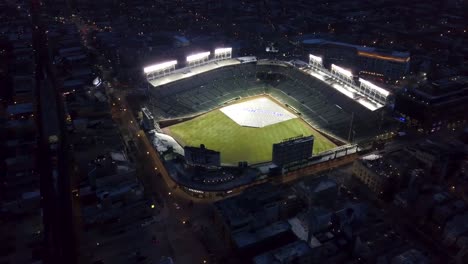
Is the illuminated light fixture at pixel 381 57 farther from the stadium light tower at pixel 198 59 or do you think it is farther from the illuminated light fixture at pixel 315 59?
the stadium light tower at pixel 198 59

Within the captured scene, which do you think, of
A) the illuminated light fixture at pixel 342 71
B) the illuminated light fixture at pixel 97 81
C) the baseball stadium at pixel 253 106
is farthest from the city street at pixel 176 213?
the illuminated light fixture at pixel 342 71

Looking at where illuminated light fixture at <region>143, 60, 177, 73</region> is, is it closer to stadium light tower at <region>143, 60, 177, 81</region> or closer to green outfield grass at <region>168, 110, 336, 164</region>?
stadium light tower at <region>143, 60, 177, 81</region>

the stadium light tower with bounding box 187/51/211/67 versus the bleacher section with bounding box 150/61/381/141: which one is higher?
the stadium light tower with bounding box 187/51/211/67

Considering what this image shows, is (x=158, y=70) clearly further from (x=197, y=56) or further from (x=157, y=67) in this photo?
(x=197, y=56)

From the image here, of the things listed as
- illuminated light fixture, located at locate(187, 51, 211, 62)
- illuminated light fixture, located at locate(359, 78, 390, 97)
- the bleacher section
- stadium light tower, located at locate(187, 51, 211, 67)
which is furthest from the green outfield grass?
stadium light tower, located at locate(187, 51, 211, 67)

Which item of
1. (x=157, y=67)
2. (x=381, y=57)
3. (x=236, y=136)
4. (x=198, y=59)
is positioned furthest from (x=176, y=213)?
(x=381, y=57)

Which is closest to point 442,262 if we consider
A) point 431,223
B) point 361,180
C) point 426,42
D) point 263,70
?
point 431,223
